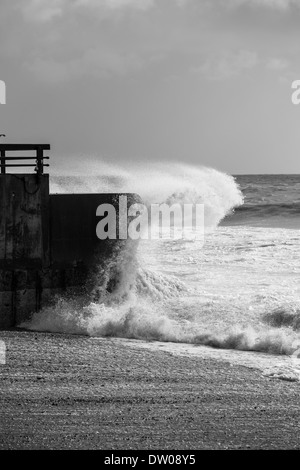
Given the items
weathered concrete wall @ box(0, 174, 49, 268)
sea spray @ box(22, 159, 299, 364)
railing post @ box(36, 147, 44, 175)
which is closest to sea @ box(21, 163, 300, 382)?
sea spray @ box(22, 159, 299, 364)

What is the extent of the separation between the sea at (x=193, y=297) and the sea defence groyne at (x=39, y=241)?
273 millimetres

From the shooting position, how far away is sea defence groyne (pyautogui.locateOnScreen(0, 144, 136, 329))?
1091cm

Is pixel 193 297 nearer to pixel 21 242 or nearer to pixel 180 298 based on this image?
pixel 180 298

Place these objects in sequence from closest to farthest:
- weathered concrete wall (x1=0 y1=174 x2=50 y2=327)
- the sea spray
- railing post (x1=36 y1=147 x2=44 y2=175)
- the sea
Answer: the sea
the sea spray
weathered concrete wall (x1=0 y1=174 x2=50 y2=327)
railing post (x1=36 y1=147 x2=44 y2=175)

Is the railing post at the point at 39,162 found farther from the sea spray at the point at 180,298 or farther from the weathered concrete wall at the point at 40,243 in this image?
the sea spray at the point at 180,298

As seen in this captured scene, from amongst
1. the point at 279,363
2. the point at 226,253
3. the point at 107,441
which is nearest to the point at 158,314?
the point at 279,363

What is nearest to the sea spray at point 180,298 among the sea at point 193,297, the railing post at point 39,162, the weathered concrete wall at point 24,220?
the sea at point 193,297

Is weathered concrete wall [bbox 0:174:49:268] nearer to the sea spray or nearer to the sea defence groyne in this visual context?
the sea defence groyne

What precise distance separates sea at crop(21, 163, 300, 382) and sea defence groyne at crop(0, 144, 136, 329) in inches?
10.7

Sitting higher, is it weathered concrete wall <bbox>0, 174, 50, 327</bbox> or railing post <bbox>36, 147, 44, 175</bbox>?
railing post <bbox>36, 147, 44, 175</bbox>

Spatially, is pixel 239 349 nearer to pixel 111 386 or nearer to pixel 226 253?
pixel 111 386

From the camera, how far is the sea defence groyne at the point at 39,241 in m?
10.9

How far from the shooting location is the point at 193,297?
12.5 metres

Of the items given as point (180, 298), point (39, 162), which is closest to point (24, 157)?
point (39, 162)
